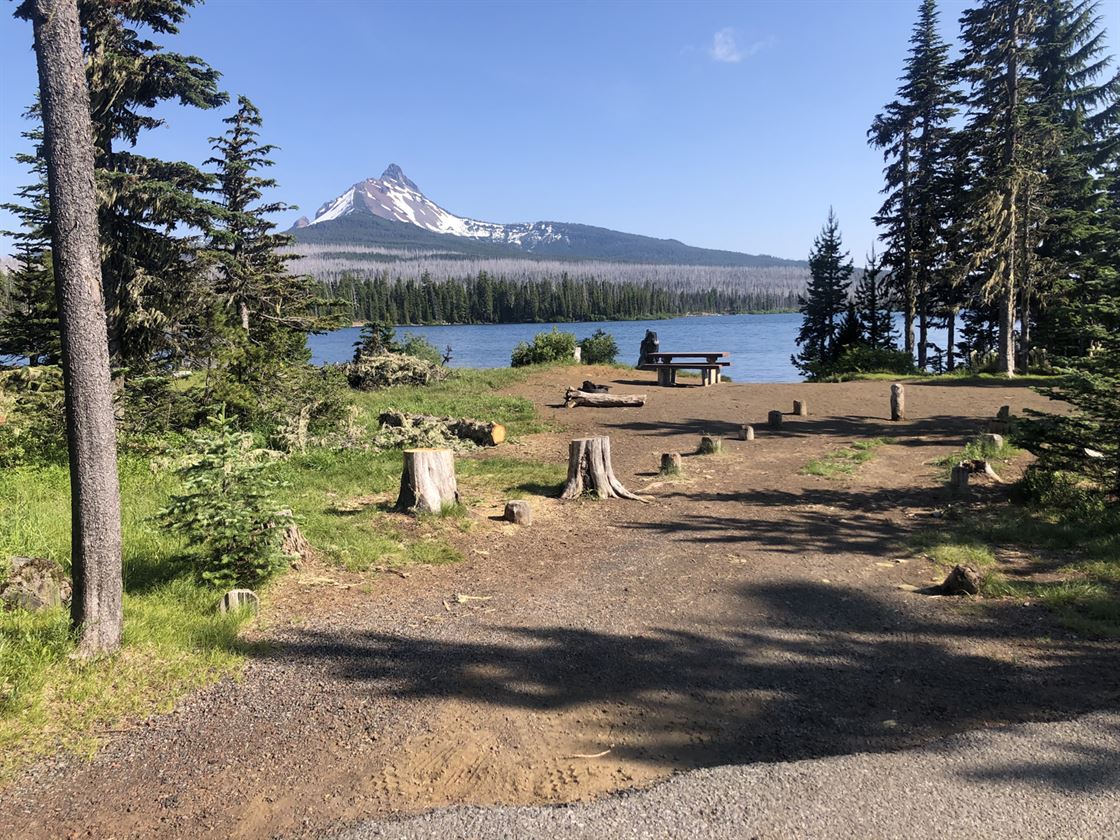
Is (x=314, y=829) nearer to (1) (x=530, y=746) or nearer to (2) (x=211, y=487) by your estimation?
(1) (x=530, y=746)

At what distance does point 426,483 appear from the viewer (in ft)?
25.6

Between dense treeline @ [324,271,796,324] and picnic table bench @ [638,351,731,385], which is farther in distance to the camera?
dense treeline @ [324,271,796,324]

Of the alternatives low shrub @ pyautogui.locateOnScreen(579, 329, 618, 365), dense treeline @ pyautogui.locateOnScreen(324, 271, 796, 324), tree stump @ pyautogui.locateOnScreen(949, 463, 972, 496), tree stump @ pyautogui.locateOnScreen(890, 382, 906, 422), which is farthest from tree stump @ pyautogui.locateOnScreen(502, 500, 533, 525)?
dense treeline @ pyautogui.locateOnScreen(324, 271, 796, 324)

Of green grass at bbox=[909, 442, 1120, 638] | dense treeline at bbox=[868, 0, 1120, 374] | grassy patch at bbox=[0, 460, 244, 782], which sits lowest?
green grass at bbox=[909, 442, 1120, 638]

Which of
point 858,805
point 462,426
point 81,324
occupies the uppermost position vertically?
point 81,324

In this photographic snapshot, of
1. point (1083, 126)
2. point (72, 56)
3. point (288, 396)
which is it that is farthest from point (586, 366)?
point (1083, 126)

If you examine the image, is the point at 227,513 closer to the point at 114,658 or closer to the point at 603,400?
the point at 114,658

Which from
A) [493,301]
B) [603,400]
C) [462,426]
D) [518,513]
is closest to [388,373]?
[603,400]

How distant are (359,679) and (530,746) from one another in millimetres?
1307

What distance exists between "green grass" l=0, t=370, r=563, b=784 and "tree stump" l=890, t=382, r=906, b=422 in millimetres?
8189

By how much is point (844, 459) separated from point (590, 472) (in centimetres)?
474

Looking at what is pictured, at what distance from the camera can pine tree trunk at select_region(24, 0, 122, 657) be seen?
3.85 meters

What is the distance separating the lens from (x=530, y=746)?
358 centimetres

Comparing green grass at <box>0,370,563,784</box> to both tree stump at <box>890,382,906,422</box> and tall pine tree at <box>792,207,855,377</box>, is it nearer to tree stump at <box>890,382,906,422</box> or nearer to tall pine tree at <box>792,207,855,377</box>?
tree stump at <box>890,382,906,422</box>
